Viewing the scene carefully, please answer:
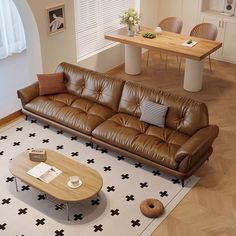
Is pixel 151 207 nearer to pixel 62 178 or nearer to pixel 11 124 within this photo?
pixel 62 178

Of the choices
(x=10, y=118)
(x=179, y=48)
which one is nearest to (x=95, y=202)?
(x=10, y=118)

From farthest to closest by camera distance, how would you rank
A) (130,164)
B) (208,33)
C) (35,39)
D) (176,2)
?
(176,2)
(208,33)
(35,39)
(130,164)

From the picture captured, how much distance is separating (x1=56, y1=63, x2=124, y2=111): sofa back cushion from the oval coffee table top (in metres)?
1.30

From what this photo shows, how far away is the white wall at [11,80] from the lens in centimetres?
661

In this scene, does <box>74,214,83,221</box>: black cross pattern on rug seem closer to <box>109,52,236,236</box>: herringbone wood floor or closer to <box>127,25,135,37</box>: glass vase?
<box>109,52,236,236</box>: herringbone wood floor

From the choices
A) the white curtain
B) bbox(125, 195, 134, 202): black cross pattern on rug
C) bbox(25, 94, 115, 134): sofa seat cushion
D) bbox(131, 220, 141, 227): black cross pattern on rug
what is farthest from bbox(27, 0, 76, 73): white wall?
bbox(131, 220, 141, 227): black cross pattern on rug

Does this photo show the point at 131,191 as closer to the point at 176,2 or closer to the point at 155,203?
the point at 155,203

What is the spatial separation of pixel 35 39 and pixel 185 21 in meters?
3.63

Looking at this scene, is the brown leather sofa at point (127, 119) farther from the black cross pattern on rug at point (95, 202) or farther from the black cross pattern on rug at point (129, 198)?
the black cross pattern on rug at point (95, 202)

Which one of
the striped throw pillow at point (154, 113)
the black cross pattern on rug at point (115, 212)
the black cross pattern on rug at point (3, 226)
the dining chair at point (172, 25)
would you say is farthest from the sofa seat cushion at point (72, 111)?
the dining chair at point (172, 25)

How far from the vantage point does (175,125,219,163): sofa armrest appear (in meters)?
4.63

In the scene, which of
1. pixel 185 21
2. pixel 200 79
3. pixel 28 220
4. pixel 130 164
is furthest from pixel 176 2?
pixel 28 220

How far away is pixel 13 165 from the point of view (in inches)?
184

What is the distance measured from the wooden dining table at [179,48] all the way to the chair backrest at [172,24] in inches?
18.6
